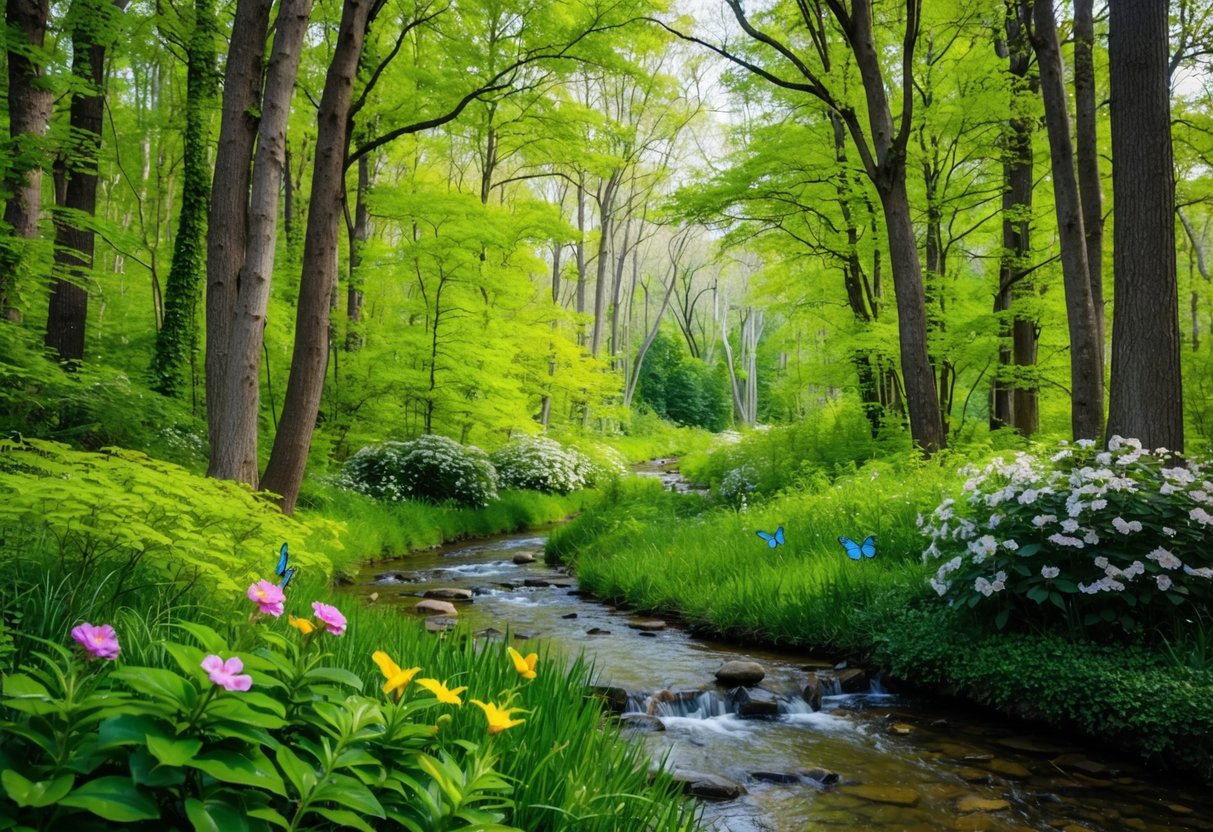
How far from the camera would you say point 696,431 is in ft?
128

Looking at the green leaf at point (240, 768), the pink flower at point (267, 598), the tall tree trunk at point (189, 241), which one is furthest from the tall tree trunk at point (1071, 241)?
the tall tree trunk at point (189, 241)

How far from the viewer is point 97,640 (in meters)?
1.33

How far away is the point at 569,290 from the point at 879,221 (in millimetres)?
30926

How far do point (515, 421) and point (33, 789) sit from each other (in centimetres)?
1385

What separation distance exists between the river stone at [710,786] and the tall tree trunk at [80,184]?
27.7 ft

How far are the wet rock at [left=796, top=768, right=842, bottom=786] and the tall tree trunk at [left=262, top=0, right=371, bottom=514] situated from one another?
16.3ft

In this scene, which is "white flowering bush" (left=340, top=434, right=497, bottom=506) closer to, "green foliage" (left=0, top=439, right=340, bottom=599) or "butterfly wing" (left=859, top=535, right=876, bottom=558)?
"butterfly wing" (left=859, top=535, right=876, bottom=558)

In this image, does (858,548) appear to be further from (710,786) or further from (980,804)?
(710,786)

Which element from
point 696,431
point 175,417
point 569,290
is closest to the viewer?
point 175,417

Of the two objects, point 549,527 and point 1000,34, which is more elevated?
point 1000,34

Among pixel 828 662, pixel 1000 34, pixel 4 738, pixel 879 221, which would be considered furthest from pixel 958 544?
pixel 1000 34

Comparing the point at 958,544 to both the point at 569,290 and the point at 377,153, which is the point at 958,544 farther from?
the point at 569,290

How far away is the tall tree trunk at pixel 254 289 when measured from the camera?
20.2 feet

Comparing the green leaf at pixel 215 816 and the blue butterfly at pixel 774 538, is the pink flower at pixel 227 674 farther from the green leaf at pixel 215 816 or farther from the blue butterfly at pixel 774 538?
the blue butterfly at pixel 774 538
